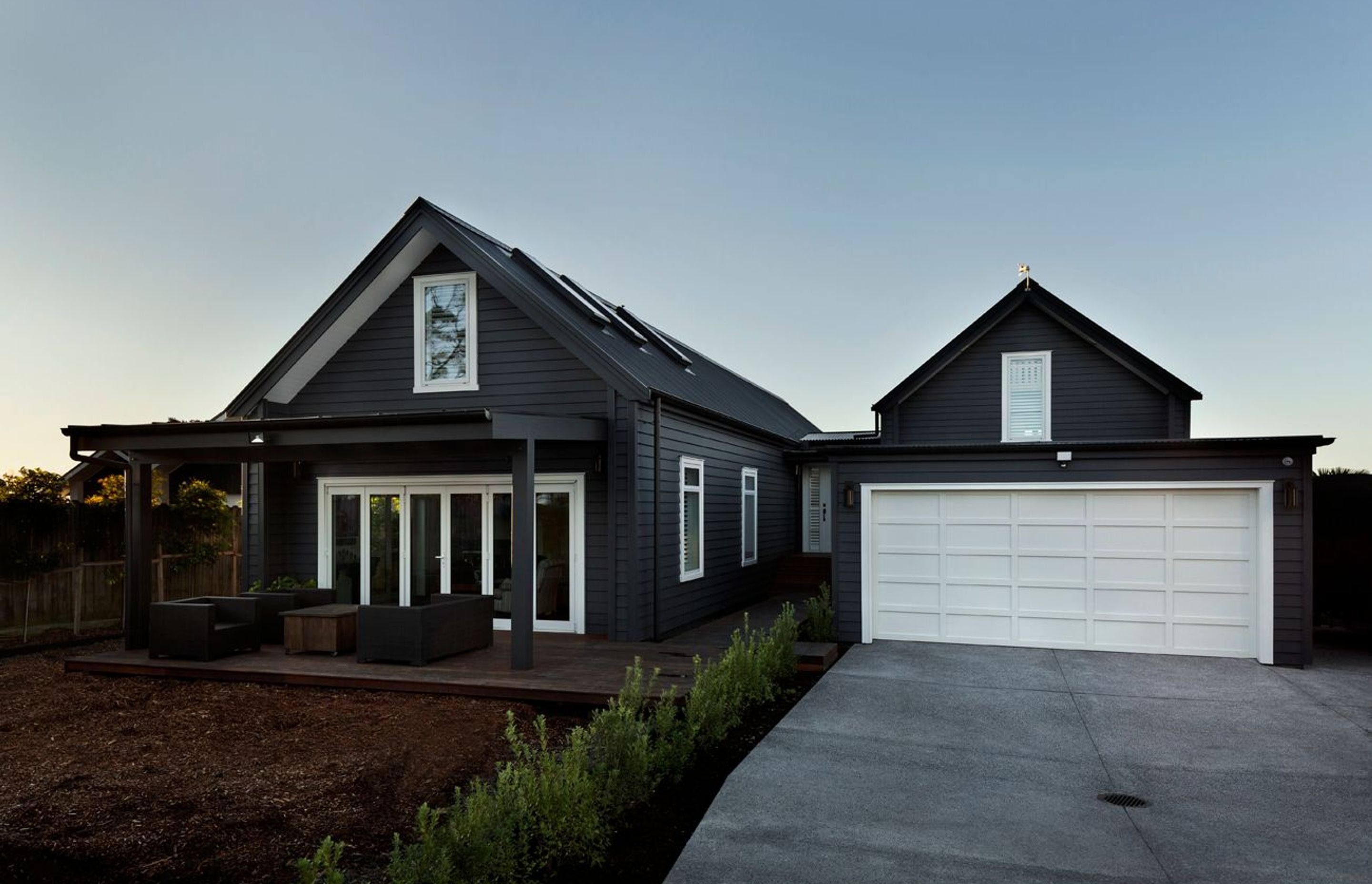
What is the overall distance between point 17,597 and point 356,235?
6925mm

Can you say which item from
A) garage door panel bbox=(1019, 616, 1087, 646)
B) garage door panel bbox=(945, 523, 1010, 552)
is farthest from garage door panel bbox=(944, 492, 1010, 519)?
garage door panel bbox=(1019, 616, 1087, 646)

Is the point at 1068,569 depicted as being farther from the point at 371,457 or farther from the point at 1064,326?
the point at 371,457

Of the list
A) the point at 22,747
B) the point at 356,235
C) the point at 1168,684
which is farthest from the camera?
the point at 356,235

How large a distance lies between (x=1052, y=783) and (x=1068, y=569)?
4.87 meters

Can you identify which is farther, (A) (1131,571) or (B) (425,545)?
(B) (425,545)

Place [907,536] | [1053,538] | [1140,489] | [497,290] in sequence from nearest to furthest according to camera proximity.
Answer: [1140,489] → [1053,538] → [907,536] → [497,290]

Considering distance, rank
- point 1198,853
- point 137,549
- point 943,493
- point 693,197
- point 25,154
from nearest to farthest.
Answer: point 1198,853, point 137,549, point 943,493, point 25,154, point 693,197

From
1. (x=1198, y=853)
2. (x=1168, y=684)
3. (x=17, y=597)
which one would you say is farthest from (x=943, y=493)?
(x=17, y=597)

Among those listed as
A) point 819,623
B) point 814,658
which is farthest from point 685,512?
point 814,658

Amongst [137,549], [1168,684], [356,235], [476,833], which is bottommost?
[1168,684]

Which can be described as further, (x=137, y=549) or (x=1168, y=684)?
(x=137, y=549)

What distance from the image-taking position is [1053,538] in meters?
9.45

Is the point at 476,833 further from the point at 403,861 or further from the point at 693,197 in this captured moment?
the point at 693,197

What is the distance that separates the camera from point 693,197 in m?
15.6
